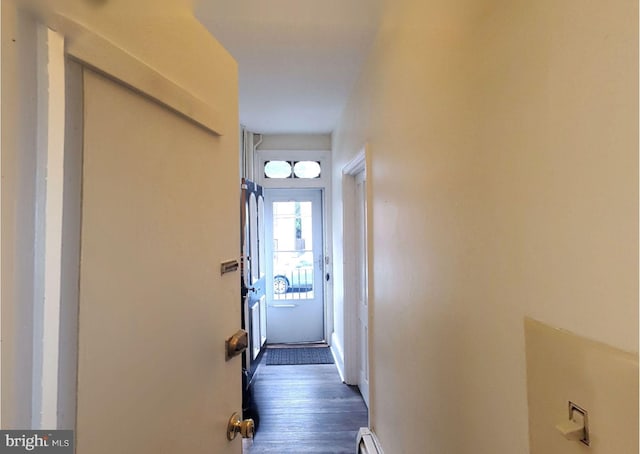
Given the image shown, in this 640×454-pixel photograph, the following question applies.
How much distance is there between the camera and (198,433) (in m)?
0.86

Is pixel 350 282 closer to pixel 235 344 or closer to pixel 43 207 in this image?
pixel 235 344

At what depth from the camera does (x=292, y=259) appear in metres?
4.17

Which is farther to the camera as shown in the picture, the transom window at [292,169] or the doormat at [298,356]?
the transom window at [292,169]

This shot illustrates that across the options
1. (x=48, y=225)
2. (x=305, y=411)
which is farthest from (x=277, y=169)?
(x=48, y=225)

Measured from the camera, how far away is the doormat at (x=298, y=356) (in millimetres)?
3582

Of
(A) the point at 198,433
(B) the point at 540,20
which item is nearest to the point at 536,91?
(B) the point at 540,20

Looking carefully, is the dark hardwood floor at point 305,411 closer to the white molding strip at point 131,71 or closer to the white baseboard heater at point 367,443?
the white baseboard heater at point 367,443

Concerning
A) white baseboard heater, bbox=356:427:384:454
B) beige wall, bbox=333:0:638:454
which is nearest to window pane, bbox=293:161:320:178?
beige wall, bbox=333:0:638:454

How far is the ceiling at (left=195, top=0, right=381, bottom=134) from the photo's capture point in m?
1.65

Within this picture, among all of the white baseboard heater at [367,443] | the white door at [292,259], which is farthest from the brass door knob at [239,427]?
the white door at [292,259]

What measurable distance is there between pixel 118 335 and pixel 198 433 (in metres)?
0.41

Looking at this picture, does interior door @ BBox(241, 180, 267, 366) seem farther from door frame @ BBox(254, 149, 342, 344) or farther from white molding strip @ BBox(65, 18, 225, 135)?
white molding strip @ BBox(65, 18, 225, 135)

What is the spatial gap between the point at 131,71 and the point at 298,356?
3.52 meters

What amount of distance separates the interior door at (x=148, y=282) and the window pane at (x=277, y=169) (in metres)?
2.95
